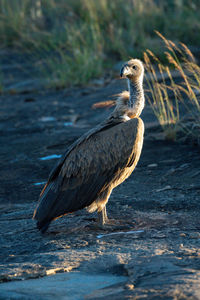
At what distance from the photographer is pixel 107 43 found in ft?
44.0

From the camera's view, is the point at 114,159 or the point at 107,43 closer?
the point at 114,159

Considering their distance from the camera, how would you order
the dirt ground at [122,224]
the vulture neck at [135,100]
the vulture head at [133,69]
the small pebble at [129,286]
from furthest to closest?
the vulture head at [133,69]
the vulture neck at [135,100]
the dirt ground at [122,224]
the small pebble at [129,286]

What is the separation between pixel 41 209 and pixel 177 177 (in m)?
2.18

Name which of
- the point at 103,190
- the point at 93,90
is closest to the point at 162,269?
the point at 103,190

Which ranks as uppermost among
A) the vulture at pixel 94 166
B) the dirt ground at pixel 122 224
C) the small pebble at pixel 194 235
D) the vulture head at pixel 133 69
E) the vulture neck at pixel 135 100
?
the vulture head at pixel 133 69

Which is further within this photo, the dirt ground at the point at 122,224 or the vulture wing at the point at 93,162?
the vulture wing at the point at 93,162

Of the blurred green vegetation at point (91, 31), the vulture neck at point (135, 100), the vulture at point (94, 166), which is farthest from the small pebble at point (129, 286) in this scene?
the blurred green vegetation at point (91, 31)

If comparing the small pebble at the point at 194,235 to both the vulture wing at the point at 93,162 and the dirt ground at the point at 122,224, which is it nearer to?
the dirt ground at the point at 122,224

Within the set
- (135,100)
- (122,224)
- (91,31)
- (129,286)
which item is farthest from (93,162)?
(91,31)

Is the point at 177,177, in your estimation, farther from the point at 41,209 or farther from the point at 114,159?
the point at 41,209

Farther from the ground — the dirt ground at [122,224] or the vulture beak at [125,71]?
the vulture beak at [125,71]

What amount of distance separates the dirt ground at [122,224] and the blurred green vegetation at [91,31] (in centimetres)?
312

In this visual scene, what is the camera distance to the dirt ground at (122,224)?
3646 mm

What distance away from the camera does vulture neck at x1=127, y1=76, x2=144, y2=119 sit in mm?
5238
